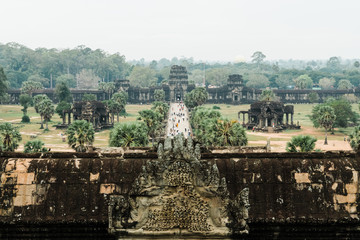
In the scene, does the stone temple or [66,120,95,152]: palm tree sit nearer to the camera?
[66,120,95,152]: palm tree

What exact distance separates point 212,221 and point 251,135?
251ft

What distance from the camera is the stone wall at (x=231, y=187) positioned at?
14141 millimetres

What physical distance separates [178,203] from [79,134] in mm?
36105

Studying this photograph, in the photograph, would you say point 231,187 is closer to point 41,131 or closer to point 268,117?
point 41,131

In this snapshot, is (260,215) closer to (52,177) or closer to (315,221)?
(315,221)

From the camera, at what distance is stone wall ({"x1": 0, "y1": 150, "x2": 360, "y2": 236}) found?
14.1m

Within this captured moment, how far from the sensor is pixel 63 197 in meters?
14.3

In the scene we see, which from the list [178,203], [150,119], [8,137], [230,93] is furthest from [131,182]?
[230,93]

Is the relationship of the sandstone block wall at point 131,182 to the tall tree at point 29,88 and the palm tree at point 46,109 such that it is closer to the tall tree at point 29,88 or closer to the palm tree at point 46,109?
the palm tree at point 46,109

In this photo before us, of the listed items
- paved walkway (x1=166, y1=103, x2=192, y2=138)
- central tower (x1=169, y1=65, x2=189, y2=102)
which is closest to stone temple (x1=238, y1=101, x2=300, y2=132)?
paved walkway (x1=166, y1=103, x2=192, y2=138)

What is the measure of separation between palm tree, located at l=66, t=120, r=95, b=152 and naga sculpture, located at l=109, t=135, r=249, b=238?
35277mm

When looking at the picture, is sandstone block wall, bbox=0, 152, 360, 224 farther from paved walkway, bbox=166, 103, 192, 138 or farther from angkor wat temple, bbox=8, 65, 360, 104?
angkor wat temple, bbox=8, 65, 360, 104

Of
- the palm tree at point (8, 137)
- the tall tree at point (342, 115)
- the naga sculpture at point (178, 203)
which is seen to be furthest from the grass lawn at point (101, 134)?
the naga sculpture at point (178, 203)

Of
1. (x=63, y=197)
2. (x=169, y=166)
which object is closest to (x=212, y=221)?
(x=169, y=166)
